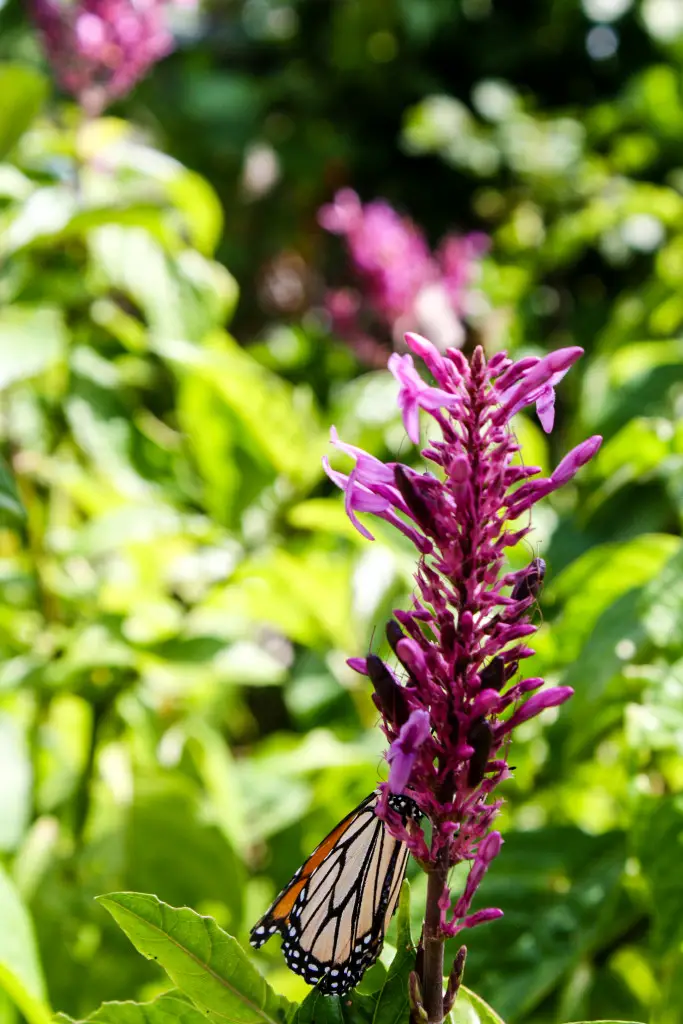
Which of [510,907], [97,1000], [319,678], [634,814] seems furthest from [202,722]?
[634,814]

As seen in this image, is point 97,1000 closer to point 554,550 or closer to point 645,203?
point 554,550

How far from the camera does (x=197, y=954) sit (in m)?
0.52

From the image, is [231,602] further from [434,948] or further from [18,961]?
[434,948]

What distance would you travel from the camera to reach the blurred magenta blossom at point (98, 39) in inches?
63.5

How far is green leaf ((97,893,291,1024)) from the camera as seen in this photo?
0.52 meters

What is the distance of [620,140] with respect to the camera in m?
2.46

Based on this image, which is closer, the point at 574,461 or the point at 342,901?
the point at 574,461

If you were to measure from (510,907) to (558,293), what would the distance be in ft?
6.37

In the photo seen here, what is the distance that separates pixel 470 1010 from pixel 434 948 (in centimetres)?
9

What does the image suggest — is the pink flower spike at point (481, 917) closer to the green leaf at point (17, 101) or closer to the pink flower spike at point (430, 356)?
the pink flower spike at point (430, 356)

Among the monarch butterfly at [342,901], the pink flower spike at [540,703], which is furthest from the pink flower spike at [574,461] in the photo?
the monarch butterfly at [342,901]

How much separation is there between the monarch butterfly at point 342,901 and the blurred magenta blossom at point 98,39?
A: 131 centimetres

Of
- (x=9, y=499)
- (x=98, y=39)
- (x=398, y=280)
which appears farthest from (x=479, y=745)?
(x=398, y=280)

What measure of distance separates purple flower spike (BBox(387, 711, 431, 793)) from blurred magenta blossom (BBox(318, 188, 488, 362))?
1535mm
